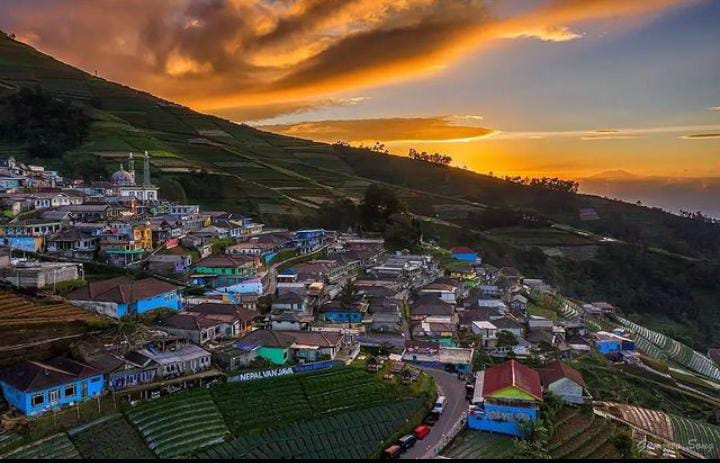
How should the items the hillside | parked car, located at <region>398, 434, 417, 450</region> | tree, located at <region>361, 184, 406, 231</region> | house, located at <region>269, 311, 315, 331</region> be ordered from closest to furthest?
parked car, located at <region>398, 434, 417, 450</region> → house, located at <region>269, 311, 315, 331</region> → tree, located at <region>361, 184, 406, 231</region> → the hillside

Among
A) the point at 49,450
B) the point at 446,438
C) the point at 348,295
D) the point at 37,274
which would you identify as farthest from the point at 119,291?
the point at 446,438

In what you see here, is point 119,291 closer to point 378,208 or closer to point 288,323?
point 288,323

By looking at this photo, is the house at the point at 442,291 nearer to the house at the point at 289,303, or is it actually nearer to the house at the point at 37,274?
the house at the point at 289,303

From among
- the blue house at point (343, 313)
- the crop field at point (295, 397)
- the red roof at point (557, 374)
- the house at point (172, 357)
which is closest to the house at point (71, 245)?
the house at point (172, 357)

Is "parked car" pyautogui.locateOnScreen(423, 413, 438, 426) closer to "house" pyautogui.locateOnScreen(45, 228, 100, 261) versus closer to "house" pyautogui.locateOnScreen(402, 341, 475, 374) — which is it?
"house" pyautogui.locateOnScreen(402, 341, 475, 374)

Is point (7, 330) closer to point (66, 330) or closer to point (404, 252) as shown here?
point (66, 330)

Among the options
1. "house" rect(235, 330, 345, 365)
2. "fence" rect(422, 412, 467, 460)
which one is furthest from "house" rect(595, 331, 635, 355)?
"house" rect(235, 330, 345, 365)
